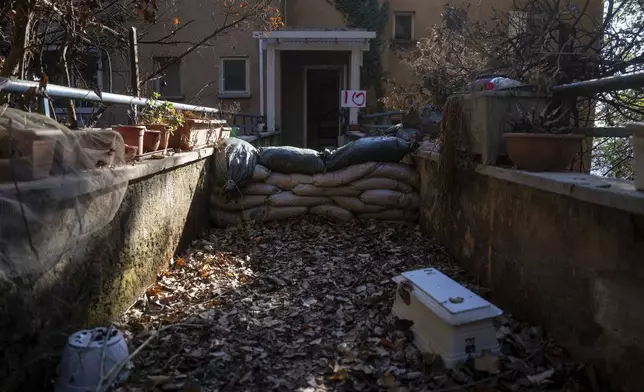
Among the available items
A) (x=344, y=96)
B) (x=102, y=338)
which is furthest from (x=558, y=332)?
(x=344, y=96)

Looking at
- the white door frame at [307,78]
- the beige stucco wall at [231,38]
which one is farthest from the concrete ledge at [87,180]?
the white door frame at [307,78]

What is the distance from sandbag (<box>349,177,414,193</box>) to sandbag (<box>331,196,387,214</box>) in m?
0.16

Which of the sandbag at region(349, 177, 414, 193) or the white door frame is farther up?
the white door frame

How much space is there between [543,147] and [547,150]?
3cm

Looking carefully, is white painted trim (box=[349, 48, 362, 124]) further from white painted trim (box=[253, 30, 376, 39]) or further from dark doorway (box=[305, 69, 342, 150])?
dark doorway (box=[305, 69, 342, 150])

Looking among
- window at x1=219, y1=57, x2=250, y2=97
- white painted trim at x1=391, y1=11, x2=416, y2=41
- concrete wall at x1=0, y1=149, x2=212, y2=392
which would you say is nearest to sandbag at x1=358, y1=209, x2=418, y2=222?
concrete wall at x1=0, y1=149, x2=212, y2=392

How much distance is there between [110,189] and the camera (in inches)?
102

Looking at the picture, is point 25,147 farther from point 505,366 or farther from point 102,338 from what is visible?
point 505,366

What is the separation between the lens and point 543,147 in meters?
3.06

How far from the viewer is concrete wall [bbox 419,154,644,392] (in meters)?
2.03

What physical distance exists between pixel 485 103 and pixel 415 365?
191cm

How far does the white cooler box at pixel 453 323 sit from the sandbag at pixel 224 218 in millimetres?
3011

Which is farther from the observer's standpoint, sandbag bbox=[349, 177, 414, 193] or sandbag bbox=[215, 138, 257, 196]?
sandbag bbox=[349, 177, 414, 193]

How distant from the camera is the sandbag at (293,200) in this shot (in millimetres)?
5539
